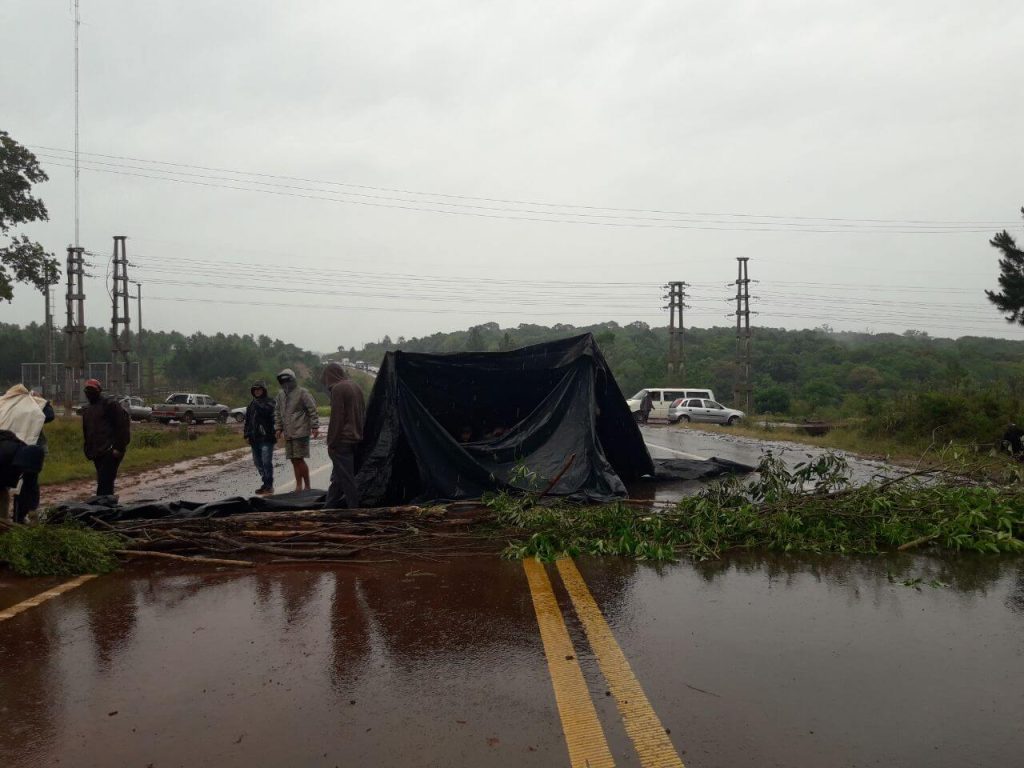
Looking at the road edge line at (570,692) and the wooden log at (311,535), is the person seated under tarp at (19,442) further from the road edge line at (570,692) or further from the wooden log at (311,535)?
the road edge line at (570,692)

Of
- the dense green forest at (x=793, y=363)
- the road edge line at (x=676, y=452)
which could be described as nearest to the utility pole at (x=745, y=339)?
the dense green forest at (x=793, y=363)

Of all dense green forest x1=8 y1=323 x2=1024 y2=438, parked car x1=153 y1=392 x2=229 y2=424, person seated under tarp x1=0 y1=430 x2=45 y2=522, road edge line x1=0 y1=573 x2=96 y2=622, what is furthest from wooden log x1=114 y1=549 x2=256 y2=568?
parked car x1=153 y1=392 x2=229 y2=424

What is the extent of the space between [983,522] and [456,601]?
16.5ft

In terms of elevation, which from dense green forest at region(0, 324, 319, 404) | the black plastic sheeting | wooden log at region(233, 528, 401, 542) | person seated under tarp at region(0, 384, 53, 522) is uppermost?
dense green forest at region(0, 324, 319, 404)

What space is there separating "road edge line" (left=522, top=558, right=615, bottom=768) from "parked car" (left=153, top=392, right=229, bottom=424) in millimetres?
41089

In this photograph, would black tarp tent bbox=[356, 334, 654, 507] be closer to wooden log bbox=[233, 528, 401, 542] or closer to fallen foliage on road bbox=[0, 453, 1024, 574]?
fallen foliage on road bbox=[0, 453, 1024, 574]

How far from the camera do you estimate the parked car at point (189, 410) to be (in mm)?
42406

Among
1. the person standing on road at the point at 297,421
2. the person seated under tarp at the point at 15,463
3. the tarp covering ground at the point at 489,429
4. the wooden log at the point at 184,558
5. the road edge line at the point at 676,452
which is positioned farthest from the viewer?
the road edge line at the point at 676,452

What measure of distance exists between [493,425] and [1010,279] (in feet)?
57.6

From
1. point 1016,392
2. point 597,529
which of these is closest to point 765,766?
point 597,529

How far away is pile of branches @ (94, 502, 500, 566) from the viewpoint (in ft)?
22.3

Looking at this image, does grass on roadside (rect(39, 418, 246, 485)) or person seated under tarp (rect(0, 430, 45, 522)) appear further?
grass on roadside (rect(39, 418, 246, 485))

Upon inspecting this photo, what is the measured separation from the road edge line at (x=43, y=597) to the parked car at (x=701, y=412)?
32.3 m

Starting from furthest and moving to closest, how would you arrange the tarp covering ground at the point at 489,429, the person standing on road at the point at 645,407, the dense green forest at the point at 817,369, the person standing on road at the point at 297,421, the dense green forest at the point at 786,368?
the person standing on road at the point at 645,407
the dense green forest at the point at 817,369
the dense green forest at the point at 786,368
the person standing on road at the point at 297,421
the tarp covering ground at the point at 489,429
